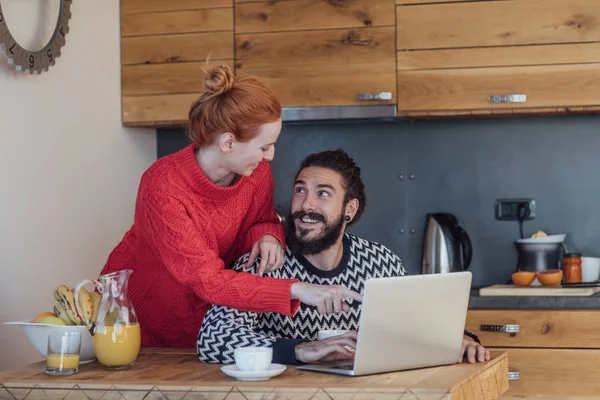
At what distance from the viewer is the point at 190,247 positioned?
6.60 ft

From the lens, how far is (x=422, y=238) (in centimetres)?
372

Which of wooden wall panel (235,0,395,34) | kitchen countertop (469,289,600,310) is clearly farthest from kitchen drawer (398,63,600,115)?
kitchen countertop (469,289,600,310)

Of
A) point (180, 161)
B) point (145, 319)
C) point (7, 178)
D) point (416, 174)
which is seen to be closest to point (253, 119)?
point (180, 161)

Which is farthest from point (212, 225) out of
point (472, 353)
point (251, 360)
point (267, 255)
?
point (472, 353)

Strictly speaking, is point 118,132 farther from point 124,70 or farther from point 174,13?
point 174,13

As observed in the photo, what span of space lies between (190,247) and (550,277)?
5.68 feet

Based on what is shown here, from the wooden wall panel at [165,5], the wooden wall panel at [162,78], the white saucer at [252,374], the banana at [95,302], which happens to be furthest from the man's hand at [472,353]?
the wooden wall panel at [165,5]

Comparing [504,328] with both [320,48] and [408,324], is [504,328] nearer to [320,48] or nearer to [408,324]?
[320,48]

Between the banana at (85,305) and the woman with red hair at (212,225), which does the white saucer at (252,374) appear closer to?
the woman with red hair at (212,225)

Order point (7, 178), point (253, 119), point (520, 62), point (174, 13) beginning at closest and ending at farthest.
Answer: point (253, 119) < point (7, 178) < point (520, 62) < point (174, 13)

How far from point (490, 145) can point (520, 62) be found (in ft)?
1.58

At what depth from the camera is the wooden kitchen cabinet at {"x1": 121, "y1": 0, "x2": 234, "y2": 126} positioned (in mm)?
3551

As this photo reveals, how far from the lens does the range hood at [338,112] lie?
3.41 metres

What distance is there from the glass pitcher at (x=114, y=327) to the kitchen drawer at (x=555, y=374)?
1629 millimetres
